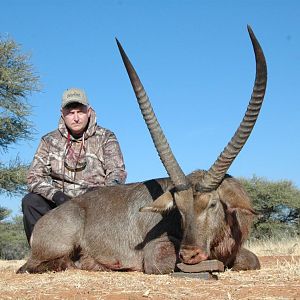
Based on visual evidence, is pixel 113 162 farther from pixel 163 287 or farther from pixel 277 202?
pixel 277 202

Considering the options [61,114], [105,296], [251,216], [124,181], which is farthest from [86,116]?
[105,296]

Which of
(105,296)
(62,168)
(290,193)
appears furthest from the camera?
(290,193)

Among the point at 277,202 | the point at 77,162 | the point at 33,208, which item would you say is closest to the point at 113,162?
the point at 77,162

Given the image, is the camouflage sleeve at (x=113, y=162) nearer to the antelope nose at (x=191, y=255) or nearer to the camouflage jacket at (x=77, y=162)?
the camouflage jacket at (x=77, y=162)

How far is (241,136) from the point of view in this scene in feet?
19.2

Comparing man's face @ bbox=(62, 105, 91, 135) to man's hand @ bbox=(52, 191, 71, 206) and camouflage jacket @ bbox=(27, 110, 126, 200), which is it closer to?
camouflage jacket @ bbox=(27, 110, 126, 200)

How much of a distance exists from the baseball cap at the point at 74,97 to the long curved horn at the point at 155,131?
85.6 inches

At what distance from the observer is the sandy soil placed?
14.8 ft

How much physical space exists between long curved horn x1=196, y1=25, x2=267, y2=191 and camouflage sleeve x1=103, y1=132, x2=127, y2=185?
7.68 feet

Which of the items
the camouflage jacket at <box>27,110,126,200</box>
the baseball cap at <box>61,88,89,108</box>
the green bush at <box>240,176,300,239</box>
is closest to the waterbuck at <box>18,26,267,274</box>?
the camouflage jacket at <box>27,110,126,200</box>

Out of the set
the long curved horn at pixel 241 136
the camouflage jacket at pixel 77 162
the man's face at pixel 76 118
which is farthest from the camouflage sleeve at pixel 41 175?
the long curved horn at pixel 241 136

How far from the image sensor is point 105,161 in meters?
8.29

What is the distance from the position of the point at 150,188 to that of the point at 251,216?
4.23ft

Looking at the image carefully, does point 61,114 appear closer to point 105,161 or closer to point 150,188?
point 105,161
